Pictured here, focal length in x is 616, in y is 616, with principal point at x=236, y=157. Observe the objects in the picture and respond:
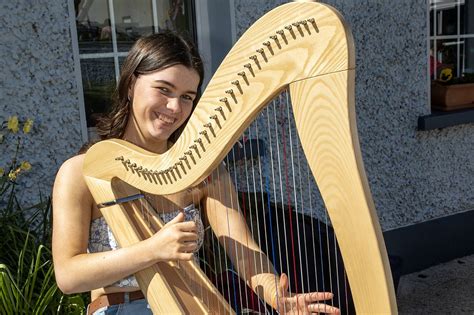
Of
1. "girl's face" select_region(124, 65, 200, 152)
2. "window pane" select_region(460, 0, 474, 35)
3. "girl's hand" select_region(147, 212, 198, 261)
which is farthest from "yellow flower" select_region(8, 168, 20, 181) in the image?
"window pane" select_region(460, 0, 474, 35)

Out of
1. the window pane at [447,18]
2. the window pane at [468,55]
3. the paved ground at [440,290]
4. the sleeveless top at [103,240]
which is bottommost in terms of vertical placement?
the paved ground at [440,290]

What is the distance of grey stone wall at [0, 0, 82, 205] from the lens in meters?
2.66

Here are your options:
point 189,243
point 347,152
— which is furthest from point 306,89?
point 189,243

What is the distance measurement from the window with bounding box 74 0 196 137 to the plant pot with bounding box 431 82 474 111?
77.0 inches

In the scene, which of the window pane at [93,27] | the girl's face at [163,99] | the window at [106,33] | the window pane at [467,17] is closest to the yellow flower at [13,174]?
the window at [106,33]

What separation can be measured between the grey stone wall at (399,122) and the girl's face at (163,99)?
2.00 meters

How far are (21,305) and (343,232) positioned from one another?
167cm

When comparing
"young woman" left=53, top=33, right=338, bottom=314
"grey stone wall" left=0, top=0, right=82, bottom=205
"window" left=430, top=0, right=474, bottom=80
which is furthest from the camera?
"window" left=430, top=0, right=474, bottom=80

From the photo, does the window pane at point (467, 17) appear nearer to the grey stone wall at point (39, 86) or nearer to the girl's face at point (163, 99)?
the grey stone wall at point (39, 86)

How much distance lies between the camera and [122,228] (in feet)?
5.17

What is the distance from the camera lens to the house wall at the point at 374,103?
270 centimetres

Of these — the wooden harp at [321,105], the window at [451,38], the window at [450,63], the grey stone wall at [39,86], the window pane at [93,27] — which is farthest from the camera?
the window at [451,38]

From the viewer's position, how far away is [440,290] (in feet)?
12.2

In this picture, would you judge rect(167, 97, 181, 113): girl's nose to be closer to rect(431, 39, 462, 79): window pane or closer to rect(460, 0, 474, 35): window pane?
rect(431, 39, 462, 79): window pane
